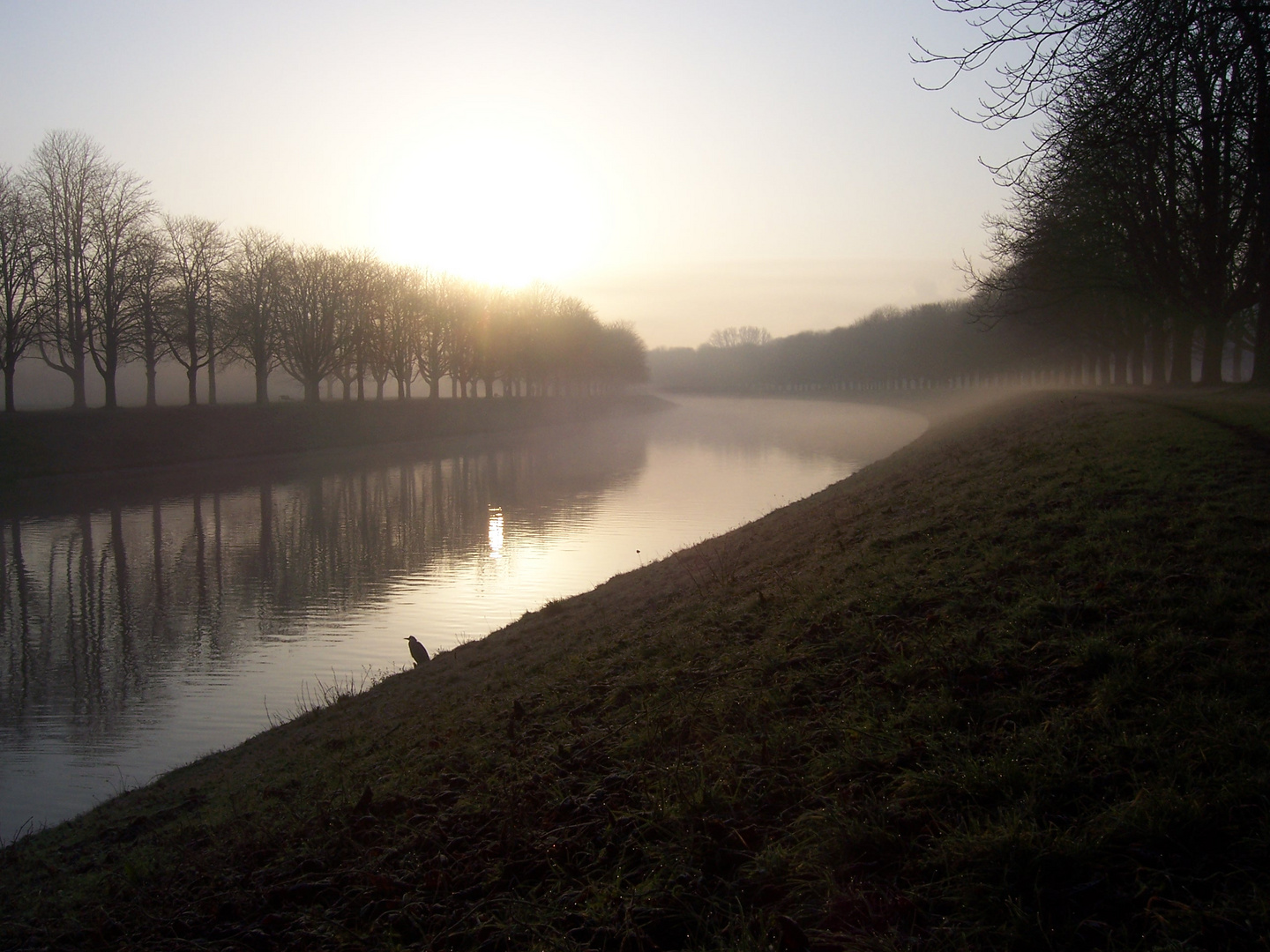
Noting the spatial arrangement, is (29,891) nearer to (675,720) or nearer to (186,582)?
(675,720)

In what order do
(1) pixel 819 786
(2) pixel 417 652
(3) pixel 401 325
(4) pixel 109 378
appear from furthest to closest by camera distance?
1. (3) pixel 401 325
2. (4) pixel 109 378
3. (2) pixel 417 652
4. (1) pixel 819 786

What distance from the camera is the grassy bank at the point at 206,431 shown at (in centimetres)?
3641

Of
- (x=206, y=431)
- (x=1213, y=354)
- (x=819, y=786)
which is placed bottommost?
(x=819, y=786)

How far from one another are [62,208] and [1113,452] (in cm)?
5042

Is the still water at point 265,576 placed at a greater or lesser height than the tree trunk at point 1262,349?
lesser

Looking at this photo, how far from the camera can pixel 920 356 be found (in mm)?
109562

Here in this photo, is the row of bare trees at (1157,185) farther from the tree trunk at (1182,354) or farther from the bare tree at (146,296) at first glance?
the bare tree at (146,296)

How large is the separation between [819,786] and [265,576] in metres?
18.5

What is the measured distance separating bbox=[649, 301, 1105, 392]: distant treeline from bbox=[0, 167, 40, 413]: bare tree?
134ft

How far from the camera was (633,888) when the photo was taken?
4.05m

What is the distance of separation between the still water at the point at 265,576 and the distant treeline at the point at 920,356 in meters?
15.9

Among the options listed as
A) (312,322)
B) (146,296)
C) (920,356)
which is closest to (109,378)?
(146,296)

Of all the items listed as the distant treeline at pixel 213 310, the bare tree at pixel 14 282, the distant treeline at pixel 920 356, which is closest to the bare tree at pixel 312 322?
the distant treeline at pixel 213 310

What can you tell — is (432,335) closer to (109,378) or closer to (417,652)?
(109,378)
